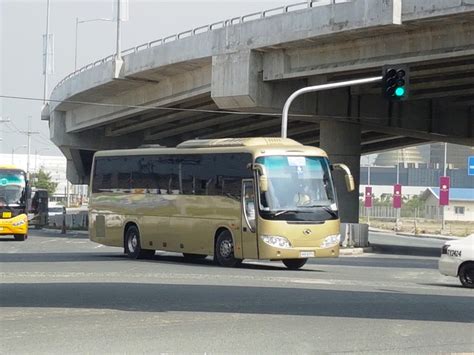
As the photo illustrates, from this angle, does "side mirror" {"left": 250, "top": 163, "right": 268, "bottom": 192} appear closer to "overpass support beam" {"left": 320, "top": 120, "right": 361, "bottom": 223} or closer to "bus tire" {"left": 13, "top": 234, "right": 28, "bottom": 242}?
"overpass support beam" {"left": 320, "top": 120, "right": 361, "bottom": 223}

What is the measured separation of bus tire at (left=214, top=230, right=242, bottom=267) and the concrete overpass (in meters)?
9.83

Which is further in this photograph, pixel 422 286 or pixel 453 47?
pixel 453 47

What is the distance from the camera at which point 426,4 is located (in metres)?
28.9

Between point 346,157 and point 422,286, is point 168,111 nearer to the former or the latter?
point 346,157

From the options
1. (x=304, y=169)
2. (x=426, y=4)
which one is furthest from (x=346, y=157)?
(x=304, y=169)

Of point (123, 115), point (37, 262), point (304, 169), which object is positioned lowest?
point (37, 262)

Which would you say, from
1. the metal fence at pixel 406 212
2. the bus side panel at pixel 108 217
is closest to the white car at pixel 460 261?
the bus side panel at pixel 108 217

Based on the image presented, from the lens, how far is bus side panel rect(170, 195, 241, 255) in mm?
24250

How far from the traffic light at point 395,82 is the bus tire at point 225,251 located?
7.85 metres

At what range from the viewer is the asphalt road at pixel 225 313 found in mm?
10914

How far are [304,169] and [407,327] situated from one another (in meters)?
11.8

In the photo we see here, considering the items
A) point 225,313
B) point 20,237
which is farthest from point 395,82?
point 20,237

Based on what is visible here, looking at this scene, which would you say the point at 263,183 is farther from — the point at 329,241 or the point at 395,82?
the point at 395,82

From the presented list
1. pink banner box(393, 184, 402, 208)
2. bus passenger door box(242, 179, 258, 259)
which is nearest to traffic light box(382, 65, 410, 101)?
bus passenger door box(242, 179, 258, 259)
